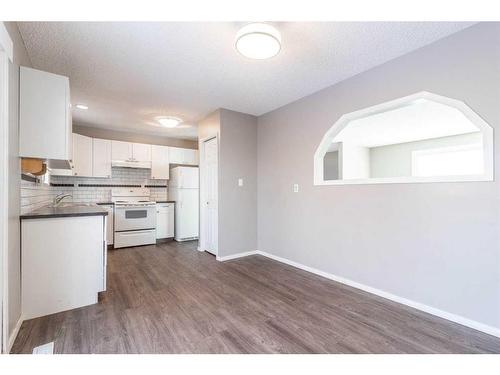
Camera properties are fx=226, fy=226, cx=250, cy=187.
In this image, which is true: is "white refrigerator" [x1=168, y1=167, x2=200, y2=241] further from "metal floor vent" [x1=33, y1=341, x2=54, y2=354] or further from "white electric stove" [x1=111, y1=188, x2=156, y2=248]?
"metal floor vent" [x1=33, y1=341, x2=54, y2=354]

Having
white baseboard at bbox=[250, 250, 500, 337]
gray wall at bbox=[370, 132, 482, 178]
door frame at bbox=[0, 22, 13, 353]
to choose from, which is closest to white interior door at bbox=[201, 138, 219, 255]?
white baseboard at bbox=[250, 250, 500, 337]

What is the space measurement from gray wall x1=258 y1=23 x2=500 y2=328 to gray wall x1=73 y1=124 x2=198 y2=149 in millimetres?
3316

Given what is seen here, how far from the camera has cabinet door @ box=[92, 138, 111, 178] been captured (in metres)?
4.41

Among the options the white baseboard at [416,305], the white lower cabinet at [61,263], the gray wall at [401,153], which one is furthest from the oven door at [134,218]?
the gray wall at [401,153]

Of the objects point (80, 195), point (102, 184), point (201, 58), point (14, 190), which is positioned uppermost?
point (201, 58)

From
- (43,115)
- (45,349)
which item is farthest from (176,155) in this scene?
(45,349)

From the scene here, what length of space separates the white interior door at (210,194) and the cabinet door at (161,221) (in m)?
1.29

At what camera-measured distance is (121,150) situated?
4.67 metres

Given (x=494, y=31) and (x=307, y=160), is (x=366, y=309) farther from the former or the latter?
(x=494, y=31)

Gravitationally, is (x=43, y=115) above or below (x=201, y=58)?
below

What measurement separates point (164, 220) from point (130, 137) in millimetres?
2064

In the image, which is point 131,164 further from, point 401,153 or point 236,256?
point 401,153

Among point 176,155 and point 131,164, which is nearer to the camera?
point 131,164
